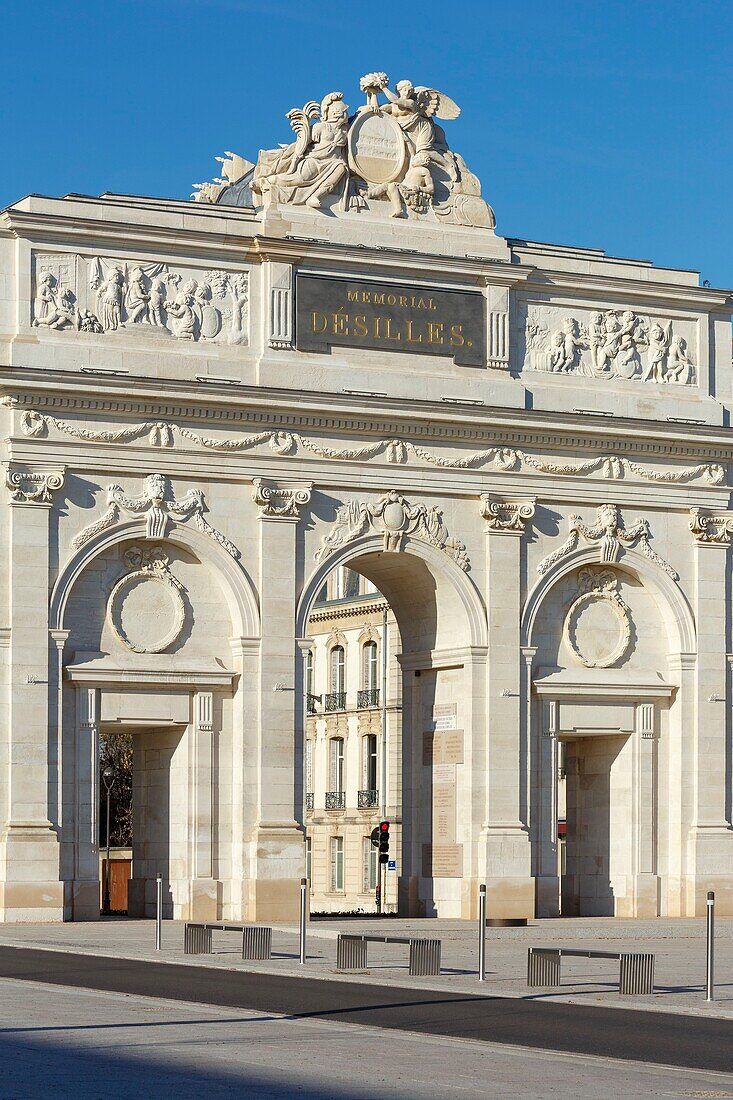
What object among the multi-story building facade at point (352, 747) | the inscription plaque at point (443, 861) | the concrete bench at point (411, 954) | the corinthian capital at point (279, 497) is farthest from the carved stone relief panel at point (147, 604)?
the multi-story building facade at point (352, 747)

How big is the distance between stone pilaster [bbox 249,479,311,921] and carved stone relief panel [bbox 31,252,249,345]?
152 inches

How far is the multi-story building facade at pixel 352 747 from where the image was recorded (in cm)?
8938

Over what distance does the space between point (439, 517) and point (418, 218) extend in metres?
7.20

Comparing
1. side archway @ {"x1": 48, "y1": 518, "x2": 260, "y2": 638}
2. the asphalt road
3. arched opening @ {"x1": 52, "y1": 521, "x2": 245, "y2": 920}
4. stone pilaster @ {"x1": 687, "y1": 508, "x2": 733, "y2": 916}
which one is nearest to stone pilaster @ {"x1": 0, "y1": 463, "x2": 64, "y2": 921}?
arched opening @ {"x1": 52, "y1": 521, "x2": 245, "y2": 920}

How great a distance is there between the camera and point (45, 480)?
4688cm

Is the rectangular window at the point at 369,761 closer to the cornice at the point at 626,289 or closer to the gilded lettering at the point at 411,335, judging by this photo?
the cornice at the point at 626,289

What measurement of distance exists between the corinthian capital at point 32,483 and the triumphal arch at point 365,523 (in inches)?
2.5

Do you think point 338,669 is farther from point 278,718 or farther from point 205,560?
point 205,560

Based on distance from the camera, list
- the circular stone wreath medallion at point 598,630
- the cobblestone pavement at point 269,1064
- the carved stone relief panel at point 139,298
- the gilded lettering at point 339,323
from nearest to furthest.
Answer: the cobblestone pavement at point 269,1064
the carved stone relief panel at point 139,298
the gilded lettering at point 339,323
the circular stone wreath medallion at point 598,630

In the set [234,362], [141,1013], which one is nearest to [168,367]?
[234,362]

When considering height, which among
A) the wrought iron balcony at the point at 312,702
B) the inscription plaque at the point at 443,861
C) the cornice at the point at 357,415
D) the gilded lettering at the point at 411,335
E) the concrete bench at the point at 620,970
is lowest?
the inscription plaque at the point at 443,861

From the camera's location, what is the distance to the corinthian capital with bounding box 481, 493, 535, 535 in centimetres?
5122

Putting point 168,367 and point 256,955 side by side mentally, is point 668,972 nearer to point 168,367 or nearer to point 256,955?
point 256,955

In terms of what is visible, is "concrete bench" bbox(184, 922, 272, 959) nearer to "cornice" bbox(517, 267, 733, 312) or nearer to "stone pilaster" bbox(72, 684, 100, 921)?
"stone pilaster" bbox(72, 684, 100, 921)
